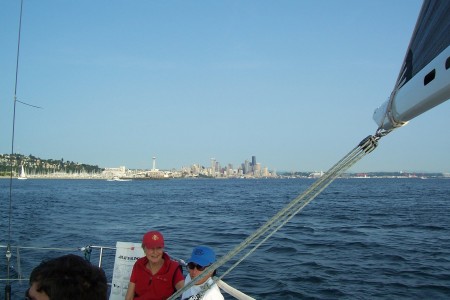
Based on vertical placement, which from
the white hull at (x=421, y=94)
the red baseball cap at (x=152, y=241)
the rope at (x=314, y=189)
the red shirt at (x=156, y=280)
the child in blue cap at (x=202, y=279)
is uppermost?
the white hull at (x=421, y=94)

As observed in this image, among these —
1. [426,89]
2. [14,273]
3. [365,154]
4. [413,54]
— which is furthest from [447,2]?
[14,273]

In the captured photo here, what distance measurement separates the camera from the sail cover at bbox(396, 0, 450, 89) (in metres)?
2.72

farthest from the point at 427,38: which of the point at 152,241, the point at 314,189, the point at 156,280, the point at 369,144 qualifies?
the point at 156,280

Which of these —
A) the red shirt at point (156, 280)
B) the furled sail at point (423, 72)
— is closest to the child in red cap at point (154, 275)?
the red shirt at point (156, 280)

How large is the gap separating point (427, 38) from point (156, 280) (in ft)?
11.7

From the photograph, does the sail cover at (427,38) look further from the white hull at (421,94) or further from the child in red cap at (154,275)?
the child in red cap at (154,275)

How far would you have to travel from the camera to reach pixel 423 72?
99.0 inches

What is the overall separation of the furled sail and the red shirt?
275cm

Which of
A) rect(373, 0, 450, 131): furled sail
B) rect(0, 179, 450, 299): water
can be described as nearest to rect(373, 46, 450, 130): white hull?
rect(373, 0, 450, 131): furled sail

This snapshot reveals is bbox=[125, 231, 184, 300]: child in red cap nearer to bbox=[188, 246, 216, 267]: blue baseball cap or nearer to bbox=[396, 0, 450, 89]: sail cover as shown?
bbox=[188, 246, 216, 267]: blue baseball cap

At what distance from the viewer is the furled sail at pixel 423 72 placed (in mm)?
2320

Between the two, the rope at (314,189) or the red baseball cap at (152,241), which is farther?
the red baseball cap at (152,241)

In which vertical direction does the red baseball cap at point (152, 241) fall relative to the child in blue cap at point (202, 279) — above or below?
above

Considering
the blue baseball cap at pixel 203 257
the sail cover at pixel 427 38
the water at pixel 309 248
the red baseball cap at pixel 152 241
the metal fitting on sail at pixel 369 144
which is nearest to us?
the sail cover at pixel 427 38
